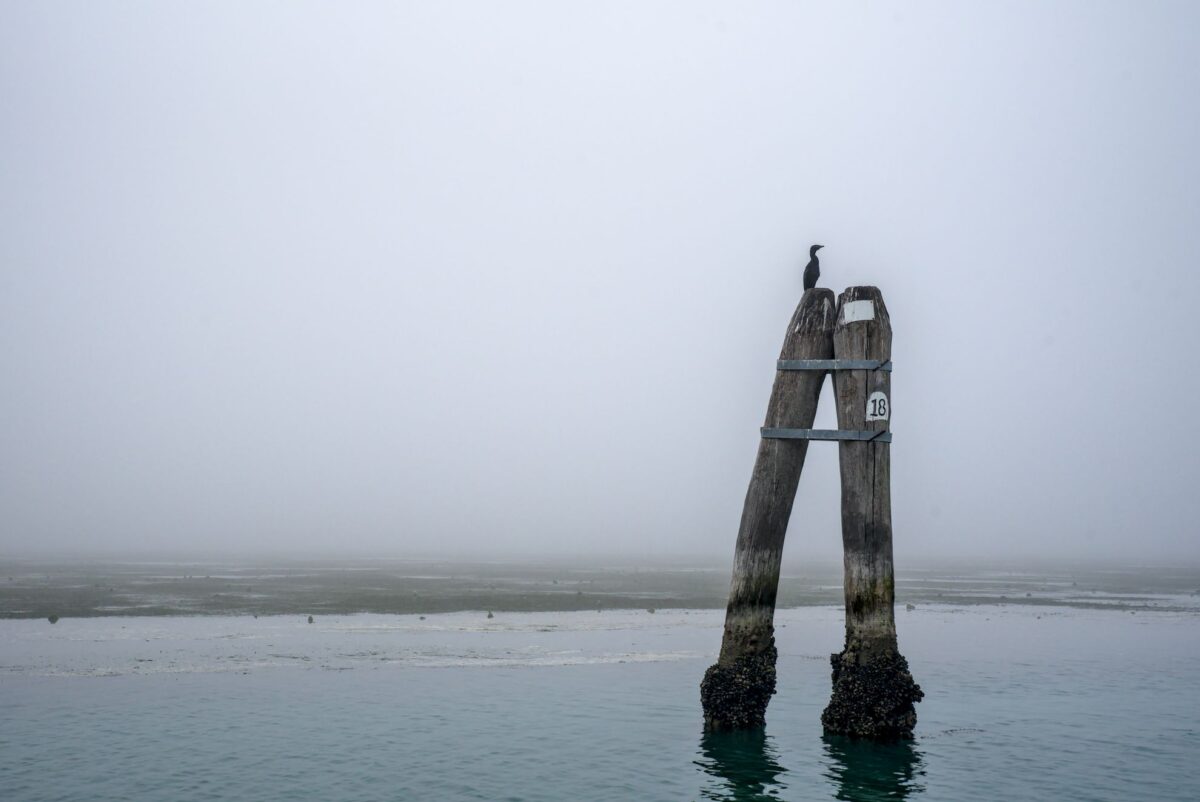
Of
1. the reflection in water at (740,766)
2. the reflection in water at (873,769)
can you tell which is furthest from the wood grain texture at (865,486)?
the reflection in water at (740,766)

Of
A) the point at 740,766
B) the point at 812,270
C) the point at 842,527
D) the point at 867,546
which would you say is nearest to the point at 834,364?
the point at 812,270

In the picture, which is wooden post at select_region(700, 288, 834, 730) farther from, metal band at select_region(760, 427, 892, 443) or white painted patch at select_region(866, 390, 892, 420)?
white painted patch at select_region(866, 390, 892, 420)

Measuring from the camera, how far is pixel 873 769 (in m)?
12.4

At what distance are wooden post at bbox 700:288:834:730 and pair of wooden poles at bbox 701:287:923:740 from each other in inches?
0.6

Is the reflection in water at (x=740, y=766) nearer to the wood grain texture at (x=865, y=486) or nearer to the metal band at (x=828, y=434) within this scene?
the wood grain texture at (x=865, y=486)

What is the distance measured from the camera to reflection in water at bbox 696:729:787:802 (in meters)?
11.5

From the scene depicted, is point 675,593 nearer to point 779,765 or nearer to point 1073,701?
point 1073,701

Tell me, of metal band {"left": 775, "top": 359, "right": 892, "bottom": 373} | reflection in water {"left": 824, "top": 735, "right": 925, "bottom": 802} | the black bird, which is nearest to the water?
reflection in water {"left": 824, "top": 735, "right": 925, "bottom": 802}

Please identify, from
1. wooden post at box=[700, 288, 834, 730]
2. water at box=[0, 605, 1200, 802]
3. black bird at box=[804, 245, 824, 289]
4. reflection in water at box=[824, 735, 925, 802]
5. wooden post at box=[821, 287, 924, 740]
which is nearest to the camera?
reflection in water at box=[824, 735, 925, 802]

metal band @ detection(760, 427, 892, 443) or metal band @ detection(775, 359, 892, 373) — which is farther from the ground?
metal band @ detection(775, 359, 892, 373)

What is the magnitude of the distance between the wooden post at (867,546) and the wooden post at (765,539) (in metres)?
0.50

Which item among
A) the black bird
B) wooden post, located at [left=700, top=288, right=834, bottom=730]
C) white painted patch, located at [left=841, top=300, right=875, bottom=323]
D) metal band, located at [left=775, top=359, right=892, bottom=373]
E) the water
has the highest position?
the black bird

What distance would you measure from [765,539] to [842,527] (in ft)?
3.53

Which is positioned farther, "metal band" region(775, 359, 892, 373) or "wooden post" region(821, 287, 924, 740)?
"metal band" region(775, 359, 892, 373)
